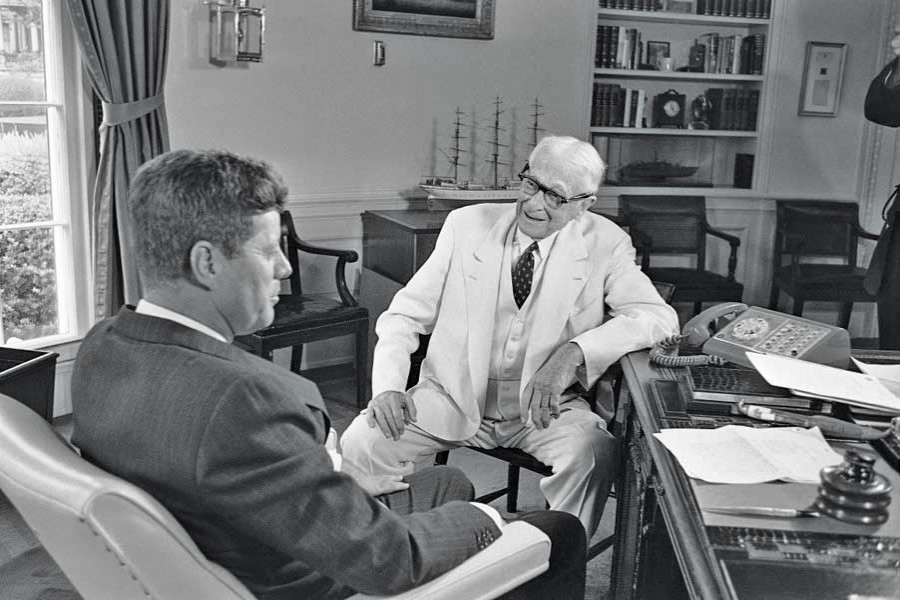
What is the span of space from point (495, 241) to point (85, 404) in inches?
62.2

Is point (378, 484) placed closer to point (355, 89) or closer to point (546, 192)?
point (546, 192)

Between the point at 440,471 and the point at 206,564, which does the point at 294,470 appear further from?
the point at 440,471

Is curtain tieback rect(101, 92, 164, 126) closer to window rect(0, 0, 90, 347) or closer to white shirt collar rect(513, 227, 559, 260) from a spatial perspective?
window rect(0, 0, 90, 347)

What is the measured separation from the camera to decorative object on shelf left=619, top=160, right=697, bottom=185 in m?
5.85

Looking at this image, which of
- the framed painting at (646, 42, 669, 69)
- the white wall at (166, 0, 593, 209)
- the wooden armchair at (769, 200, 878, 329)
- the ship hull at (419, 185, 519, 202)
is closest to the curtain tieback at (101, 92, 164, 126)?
the white wall at (166, 0, 593, 209)

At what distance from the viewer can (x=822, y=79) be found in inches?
231

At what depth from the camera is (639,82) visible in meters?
5.94

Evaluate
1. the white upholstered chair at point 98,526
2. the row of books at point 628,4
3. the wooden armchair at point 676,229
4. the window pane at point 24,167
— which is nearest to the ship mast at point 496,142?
the wooden armchair at point 676,229

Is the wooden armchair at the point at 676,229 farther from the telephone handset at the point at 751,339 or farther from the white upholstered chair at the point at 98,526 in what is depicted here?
the white upholstered chair at the point at 98,526

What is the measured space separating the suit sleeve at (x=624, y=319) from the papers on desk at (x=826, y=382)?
38 cm

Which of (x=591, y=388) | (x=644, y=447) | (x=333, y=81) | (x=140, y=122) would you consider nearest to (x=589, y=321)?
(x=591, y=388)

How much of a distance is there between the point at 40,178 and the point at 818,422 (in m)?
3.24

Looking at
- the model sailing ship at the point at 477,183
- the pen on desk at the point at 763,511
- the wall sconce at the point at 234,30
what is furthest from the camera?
the model sailing ship at the point at 477,183

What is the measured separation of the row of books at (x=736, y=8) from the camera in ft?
18.8
